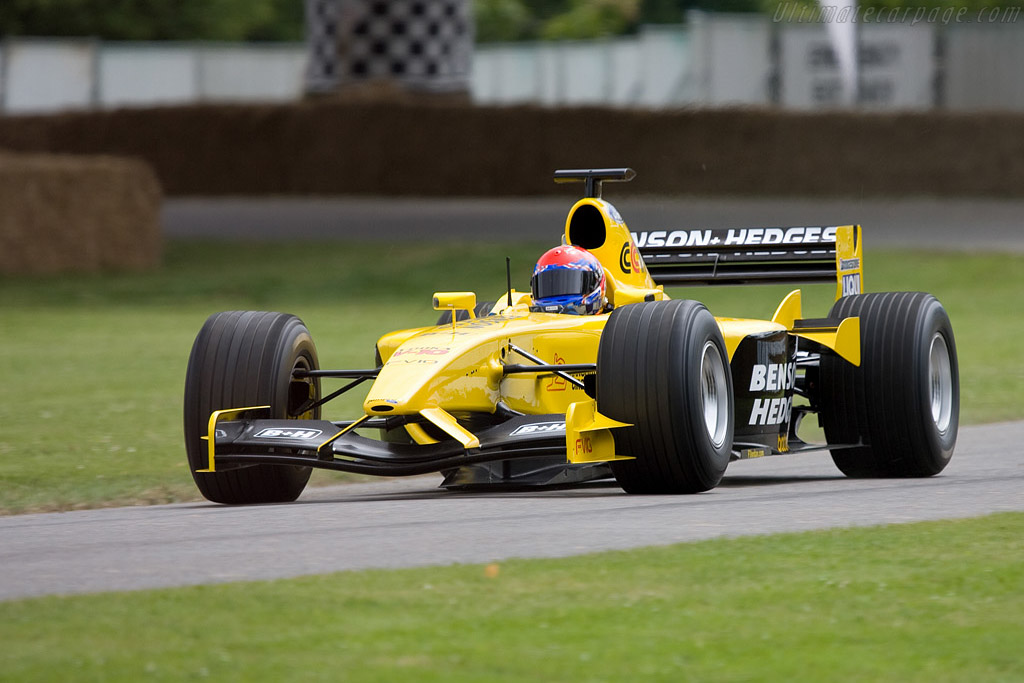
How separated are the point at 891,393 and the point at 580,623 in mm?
5127

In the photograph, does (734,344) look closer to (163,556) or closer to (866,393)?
Answer: (866,393)

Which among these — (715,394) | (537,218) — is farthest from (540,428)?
(537,218)

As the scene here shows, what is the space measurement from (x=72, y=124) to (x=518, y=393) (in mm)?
31417

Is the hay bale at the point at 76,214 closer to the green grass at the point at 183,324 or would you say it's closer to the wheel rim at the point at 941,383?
the green grass at the point at 183,324

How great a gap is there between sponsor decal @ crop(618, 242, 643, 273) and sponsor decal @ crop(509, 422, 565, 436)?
201 cm

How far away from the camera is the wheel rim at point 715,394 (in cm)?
906

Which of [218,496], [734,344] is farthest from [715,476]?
[218,496]

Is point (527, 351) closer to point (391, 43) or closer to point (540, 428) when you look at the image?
point (540, 428)

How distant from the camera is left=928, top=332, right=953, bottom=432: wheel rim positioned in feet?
35.3

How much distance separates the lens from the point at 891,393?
34.2 feet

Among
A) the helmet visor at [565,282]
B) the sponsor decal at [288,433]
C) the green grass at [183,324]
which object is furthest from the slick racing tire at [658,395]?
the green grass at [183,324]

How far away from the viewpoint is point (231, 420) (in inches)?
362

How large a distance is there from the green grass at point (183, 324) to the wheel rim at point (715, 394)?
10.4 ft

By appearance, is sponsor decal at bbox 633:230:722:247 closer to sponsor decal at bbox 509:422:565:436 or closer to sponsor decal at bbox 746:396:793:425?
sponsor decal at bbox 746:396:793:425
